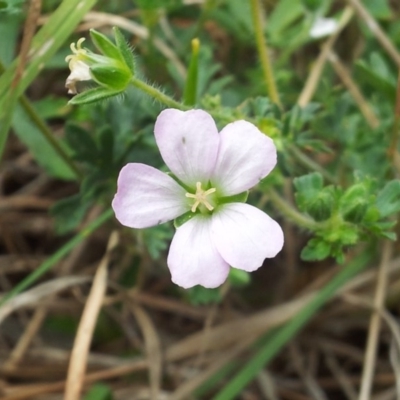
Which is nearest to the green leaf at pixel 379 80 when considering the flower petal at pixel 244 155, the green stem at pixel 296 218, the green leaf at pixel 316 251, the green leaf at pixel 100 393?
the green stem at pixel 296 218

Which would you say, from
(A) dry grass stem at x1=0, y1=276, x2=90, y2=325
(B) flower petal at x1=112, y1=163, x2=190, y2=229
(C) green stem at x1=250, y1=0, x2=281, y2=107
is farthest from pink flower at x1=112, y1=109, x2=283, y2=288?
(A) dry grass stem at x1=0, y1=276, x2=90, y2=325

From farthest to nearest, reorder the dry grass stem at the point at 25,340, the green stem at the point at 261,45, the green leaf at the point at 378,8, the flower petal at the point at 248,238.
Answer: the green leaf at the point at 378,8 < the dry grass stem at the point at 25,340 < the green stem at the point at 261,45 < the flower petal at the point at 248,238

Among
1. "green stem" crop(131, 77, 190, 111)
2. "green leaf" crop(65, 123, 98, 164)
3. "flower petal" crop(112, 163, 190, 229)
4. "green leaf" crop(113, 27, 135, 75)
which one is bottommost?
"green leaf" crop(65, 123, 98, 164)

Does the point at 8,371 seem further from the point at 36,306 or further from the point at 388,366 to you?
the point at 388,366

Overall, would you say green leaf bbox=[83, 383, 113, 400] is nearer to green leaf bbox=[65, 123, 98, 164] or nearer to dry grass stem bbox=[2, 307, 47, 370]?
dry grass stem bbox=[2, 307, 47, 370]

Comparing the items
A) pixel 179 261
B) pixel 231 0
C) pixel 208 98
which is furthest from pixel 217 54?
pixel 179 261

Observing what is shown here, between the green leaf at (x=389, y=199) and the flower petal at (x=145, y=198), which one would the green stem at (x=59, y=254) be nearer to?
the flower petal at (x=145, y=198)
